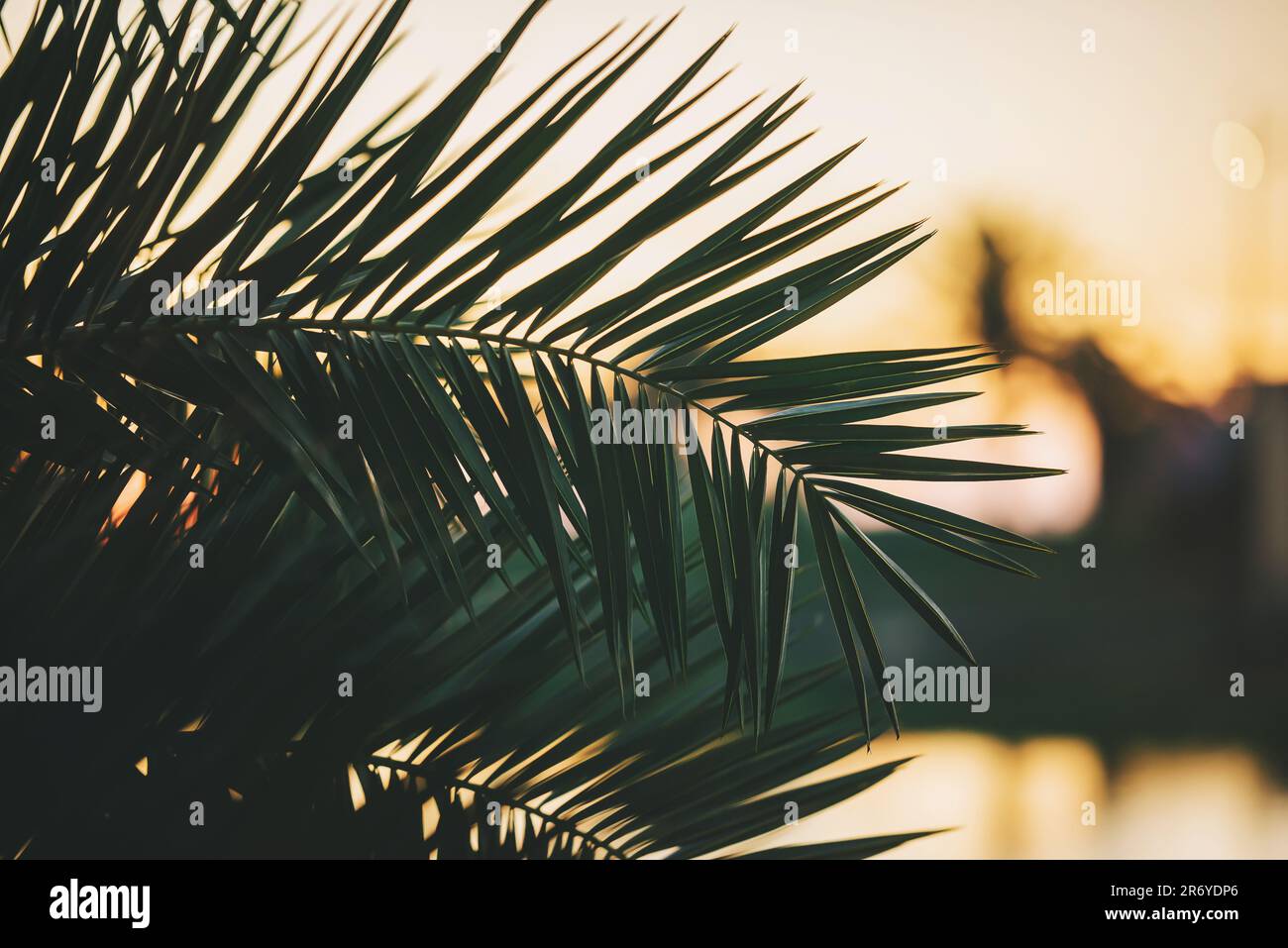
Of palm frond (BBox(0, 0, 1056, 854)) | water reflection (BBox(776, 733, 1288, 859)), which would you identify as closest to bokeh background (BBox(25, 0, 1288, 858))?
water reflection (BBox(776, 733, 1288, 859))

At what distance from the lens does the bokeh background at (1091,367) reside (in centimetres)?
222

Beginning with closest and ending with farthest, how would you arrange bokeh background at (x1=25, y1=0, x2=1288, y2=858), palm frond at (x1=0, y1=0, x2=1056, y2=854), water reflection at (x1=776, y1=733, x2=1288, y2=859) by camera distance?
palm frond at (x1=0, y1=0, x2=1056, y2=854)
bokeh background at (x1=25, y1=0, x2=1288, y2=858)
water reflection at (x1=776, y1=733, x2=1288, y2=859)

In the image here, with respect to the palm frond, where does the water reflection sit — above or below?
below

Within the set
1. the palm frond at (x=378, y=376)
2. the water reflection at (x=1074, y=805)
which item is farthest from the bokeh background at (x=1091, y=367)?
the palm frond at (x=378, y=376)

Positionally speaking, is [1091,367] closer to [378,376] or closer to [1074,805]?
[1074,805]

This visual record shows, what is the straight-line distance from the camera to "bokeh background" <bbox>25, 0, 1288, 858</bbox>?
2.22 metres

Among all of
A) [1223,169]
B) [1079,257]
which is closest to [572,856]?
[1079,257]

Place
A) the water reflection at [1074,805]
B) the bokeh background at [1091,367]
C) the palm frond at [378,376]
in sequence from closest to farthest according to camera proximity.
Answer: the palm frond at [378,376] < the bokeh background at [1091,367] < the water reflection at [1074,805]

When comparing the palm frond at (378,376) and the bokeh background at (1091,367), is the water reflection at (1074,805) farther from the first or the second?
the palm frond at (378,376)

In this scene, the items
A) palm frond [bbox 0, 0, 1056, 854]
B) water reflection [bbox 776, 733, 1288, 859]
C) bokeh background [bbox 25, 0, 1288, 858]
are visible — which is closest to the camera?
palm frond [bbox 0, 0, 1056, 854]

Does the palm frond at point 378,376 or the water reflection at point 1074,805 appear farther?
the water reflection at point 1074,805

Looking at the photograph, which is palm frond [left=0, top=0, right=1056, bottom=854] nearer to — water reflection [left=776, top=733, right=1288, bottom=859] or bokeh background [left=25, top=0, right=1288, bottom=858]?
bokeh background [left=25, top=0, right=1288, bottom=858]

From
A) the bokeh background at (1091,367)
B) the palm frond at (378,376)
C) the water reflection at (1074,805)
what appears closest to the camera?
the palm frond at (378,376)

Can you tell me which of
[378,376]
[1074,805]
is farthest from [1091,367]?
[378,376]
